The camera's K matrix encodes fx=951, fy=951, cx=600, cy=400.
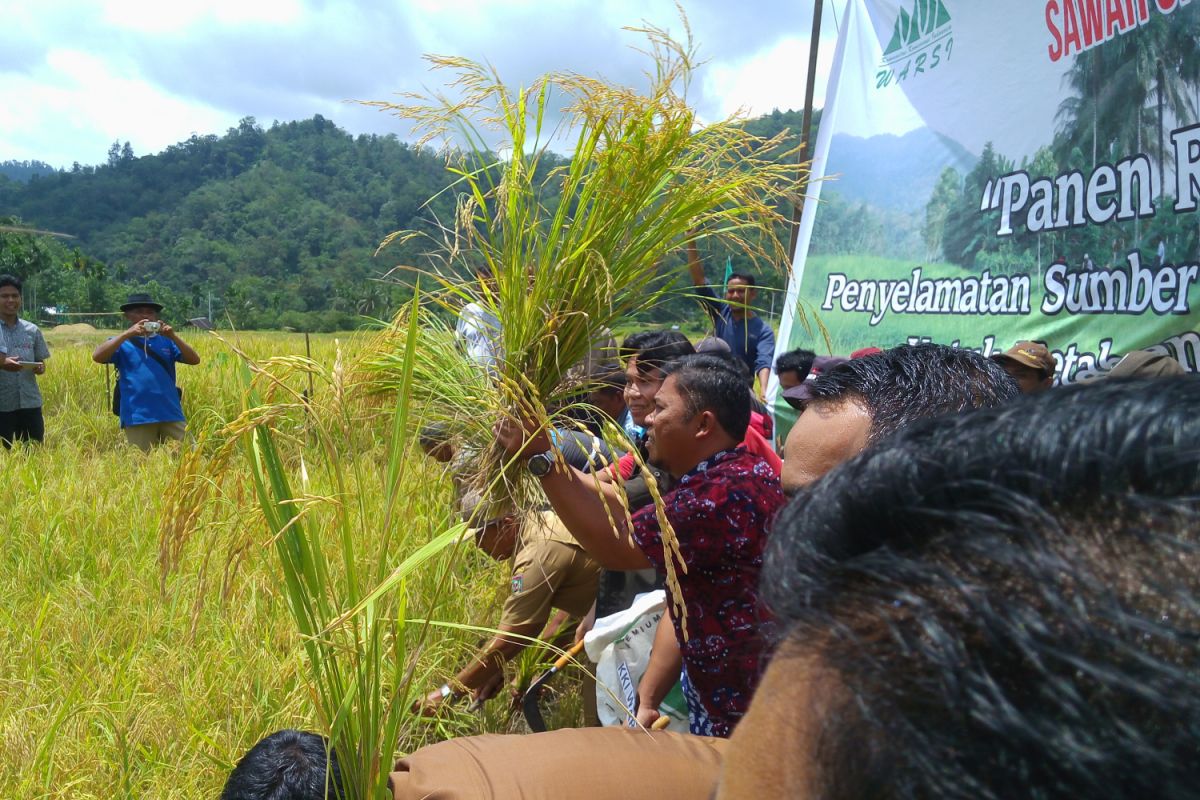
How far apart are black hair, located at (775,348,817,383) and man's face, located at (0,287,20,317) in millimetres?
5809

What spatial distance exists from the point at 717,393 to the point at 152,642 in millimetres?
2405

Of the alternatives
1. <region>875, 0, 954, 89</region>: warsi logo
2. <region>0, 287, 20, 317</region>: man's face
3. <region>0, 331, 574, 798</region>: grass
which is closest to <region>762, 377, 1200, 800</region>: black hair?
<region>0, 331, 574, 798</region>: grass

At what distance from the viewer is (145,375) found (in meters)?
7.25

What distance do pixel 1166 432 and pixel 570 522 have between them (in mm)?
1810

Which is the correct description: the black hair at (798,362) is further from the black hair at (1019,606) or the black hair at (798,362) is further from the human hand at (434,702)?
the black hair at (1019,606)

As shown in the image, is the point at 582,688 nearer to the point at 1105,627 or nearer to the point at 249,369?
the point at 249,369

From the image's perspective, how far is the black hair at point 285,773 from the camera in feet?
6.68

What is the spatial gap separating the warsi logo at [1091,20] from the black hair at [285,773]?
3.62 metres

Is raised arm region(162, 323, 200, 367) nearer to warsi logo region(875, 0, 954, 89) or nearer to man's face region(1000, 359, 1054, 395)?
warsi logo region(875, 0, 954, 89)

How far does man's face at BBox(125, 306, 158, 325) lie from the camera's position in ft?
23.7

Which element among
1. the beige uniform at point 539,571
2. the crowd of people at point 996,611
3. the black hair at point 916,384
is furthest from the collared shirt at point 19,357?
the crowd of people at point 996,611

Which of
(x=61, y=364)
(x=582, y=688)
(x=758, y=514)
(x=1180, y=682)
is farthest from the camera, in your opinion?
(x=61, y=364)

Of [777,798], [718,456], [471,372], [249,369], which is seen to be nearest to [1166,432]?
[777,798]

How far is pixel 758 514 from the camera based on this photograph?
227 centimetres
